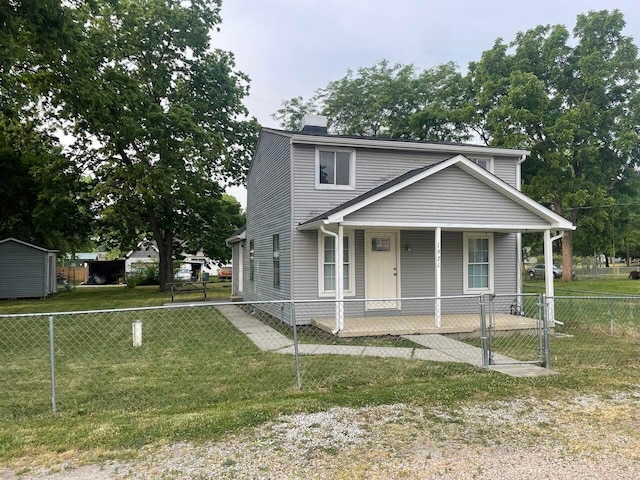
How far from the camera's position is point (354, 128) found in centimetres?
3238

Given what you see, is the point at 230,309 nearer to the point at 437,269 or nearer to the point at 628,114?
the point at 437,269

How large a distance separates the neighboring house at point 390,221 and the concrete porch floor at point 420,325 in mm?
442

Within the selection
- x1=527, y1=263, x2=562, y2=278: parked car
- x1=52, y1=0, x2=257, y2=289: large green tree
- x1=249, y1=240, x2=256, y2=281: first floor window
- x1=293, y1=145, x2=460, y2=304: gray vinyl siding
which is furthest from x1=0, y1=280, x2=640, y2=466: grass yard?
x1=527, y1=263, x2=562, y2=278: parked car

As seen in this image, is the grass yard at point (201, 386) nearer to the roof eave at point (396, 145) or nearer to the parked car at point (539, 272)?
the roof eave at point (396, 145)

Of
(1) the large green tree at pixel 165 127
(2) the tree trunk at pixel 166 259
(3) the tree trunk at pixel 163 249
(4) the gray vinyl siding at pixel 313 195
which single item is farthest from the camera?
(2) the tree trunk at pixel 166 259

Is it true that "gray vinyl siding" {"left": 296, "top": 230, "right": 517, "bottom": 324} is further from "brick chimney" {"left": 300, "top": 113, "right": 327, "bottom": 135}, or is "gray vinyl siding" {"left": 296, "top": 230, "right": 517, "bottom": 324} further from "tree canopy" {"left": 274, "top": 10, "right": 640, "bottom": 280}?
"tree canopy" {"left": 274, "top": 10, "right": 640, "bottom": 280}

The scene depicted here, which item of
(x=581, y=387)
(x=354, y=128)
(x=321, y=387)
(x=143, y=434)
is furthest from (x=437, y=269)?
(x=354, y=128)

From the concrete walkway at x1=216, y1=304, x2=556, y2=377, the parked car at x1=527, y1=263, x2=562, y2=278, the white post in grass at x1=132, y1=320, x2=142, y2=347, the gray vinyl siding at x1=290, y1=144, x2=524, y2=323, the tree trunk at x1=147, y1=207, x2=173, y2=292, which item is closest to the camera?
the concrete walkway at x1=216, y1=304, x2=556, y2=377

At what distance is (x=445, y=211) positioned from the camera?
10.5m

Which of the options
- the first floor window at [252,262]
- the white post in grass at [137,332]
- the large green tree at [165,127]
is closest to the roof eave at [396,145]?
the white post in grass at [137,332]

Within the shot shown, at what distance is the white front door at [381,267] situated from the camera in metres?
11.4

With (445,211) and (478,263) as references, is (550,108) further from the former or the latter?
(445,211)

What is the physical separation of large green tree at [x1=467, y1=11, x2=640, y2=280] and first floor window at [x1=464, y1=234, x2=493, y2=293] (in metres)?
16.3

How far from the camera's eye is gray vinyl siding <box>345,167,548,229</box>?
10133 mm
